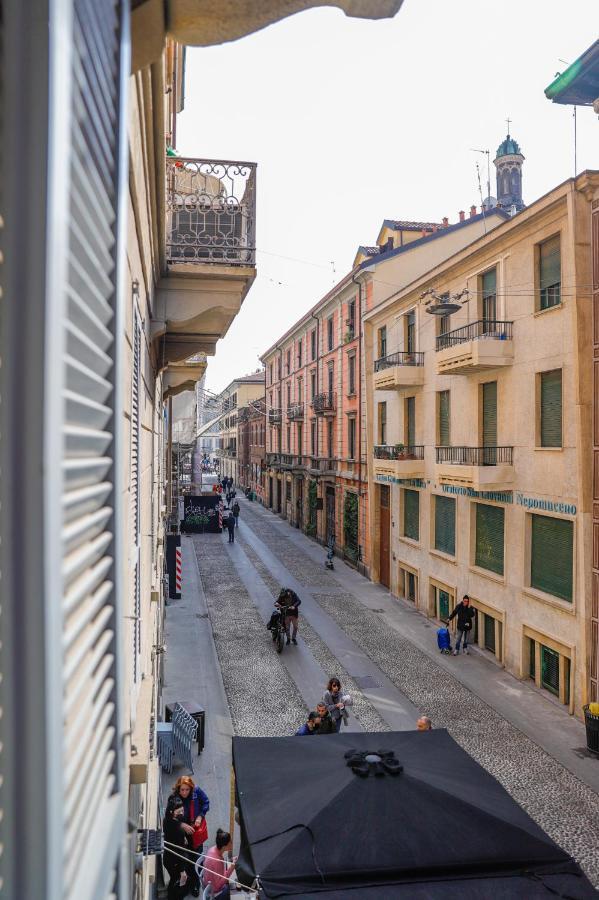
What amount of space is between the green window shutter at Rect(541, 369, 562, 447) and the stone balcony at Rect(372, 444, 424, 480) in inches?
254

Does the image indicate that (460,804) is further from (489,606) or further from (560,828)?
(489,606)

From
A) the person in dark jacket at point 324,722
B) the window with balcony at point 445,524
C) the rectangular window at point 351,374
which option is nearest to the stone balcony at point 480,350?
the window with balcony at point 445,524

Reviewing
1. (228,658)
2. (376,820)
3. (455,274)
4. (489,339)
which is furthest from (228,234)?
(455,274)

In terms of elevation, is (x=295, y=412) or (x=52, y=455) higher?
(x=295, y=412)

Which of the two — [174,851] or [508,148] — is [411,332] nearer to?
[174,851]

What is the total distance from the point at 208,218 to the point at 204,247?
658mm

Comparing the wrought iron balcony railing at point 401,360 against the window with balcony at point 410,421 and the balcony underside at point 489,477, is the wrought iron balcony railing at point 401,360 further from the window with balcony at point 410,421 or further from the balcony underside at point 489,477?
the balcony underside at point 489,477

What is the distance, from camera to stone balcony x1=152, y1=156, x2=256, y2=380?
6.76 m

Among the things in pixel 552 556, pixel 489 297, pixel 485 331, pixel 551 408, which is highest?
pixel 489 297

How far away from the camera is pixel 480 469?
15422mm

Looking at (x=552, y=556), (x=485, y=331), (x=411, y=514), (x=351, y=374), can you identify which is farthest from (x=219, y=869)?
(x=351, y=374)

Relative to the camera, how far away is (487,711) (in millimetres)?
13211

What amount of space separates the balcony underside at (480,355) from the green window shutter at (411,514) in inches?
240

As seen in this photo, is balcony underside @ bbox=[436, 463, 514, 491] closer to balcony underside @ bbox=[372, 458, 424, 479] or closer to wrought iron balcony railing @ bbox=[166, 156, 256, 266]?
balcony underside @ bbox=[372, 458, 424, 479]
